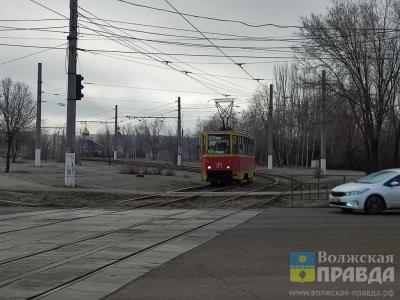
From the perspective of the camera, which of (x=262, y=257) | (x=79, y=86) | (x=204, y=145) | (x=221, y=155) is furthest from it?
(x=204, y=145)

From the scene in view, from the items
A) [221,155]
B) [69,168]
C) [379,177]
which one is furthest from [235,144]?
[379,177]

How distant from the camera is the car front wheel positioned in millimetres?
20266

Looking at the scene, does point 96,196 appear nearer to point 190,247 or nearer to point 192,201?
point 192,201

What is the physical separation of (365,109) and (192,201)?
12969 mm

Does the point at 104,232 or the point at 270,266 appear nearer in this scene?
the point at 270,266

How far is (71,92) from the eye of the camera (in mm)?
30219

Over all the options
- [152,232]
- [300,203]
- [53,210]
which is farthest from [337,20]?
[152,232]

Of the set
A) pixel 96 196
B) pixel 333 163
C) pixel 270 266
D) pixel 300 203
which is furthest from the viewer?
pixel 333 163

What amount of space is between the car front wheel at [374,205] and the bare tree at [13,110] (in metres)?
31.5

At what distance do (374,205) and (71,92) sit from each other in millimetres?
16702

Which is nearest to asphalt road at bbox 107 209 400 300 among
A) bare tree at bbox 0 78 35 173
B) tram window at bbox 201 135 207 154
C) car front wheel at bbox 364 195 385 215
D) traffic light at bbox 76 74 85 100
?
car front wheel at bbox 364 195 385 215

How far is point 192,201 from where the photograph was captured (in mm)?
26312

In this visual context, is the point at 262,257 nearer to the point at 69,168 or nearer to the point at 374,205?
the point at 374,205

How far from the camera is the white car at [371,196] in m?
20.2
